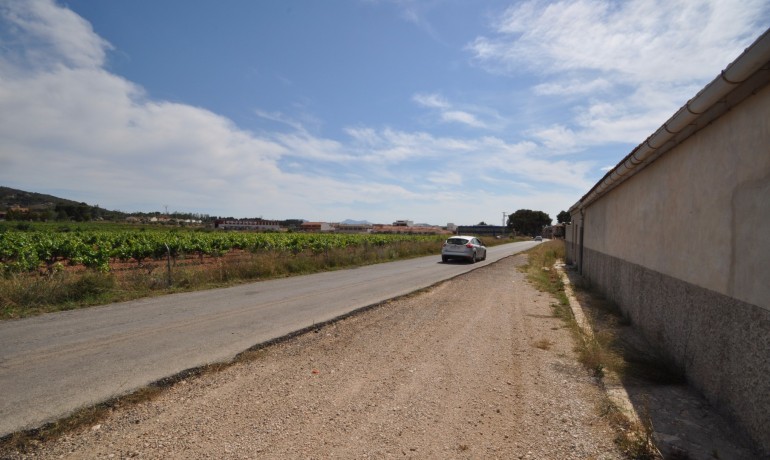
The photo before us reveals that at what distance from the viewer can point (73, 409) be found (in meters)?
3.78

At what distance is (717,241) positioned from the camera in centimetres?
388

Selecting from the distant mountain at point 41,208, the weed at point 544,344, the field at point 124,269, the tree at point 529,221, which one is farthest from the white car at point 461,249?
the tree at point 529,221

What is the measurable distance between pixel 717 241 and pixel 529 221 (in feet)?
407

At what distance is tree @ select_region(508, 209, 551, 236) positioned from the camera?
121 metres

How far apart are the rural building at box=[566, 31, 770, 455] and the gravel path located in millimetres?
1107

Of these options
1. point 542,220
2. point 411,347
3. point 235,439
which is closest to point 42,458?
point 235,439

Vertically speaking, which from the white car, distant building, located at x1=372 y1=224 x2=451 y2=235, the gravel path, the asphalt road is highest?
distant building, located at x1=372 y1=224 x2=451 y2=235

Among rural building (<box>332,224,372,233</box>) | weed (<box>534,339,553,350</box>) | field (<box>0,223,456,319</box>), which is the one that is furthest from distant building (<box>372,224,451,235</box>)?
weed (<box>534,339,553,350</box>)

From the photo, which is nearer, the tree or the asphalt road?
the asphalt road

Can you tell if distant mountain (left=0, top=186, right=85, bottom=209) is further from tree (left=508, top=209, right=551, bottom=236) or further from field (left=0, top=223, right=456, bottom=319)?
tree (left=508, top=209, right=551, bottom=236)

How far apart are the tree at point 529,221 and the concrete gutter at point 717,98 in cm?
12190

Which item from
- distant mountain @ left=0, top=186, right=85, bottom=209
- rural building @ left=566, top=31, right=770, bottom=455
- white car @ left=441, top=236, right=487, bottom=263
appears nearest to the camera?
A: rural building @ left=566, top=31, right=770, bottom=455

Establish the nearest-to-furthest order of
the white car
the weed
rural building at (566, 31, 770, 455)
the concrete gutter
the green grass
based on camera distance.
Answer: the concrete gutter → rural building at (566, 31, 770, 455) → the weed → the green grass → the white car

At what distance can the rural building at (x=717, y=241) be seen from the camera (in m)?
3.11
